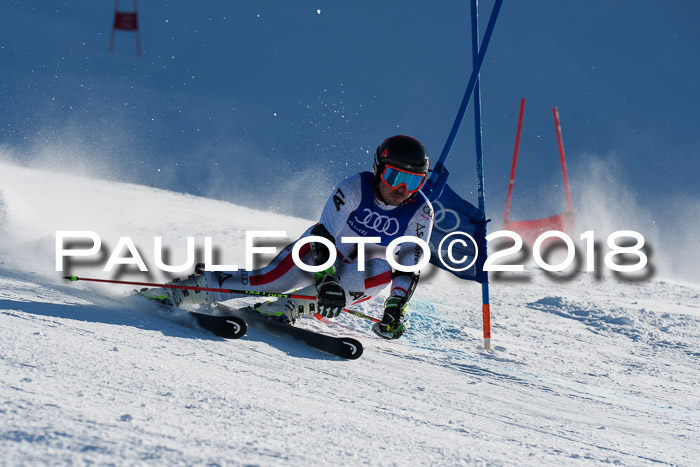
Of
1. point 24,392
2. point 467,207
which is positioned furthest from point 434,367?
point 24,392

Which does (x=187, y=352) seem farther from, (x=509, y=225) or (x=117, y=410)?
(x=509, y=225)

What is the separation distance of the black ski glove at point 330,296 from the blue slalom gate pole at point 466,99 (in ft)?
8.39

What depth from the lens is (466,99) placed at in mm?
6207

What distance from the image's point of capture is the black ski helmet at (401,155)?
13.3ft

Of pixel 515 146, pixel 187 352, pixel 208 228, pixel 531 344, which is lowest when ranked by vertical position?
pixel 531 344

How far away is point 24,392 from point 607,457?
6.99ft

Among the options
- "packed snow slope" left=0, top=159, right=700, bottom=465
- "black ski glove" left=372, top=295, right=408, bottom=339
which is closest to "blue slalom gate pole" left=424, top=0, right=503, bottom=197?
"packed snow slope" left=0, top=159, right=700, bottom=465

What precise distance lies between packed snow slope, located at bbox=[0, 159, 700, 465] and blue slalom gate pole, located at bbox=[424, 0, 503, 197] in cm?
135

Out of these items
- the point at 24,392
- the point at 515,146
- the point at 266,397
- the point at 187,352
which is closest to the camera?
the point at 24,392

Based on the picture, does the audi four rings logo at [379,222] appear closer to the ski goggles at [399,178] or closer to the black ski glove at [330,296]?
the ski goggles at [399,178]

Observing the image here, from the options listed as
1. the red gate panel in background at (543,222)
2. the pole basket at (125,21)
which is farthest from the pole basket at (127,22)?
the red gate panel in background at (543,222)

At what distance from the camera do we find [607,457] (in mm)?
2588

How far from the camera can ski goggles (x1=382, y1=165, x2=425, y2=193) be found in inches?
160

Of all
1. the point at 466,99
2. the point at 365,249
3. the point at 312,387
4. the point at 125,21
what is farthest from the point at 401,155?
the point at 125,21
